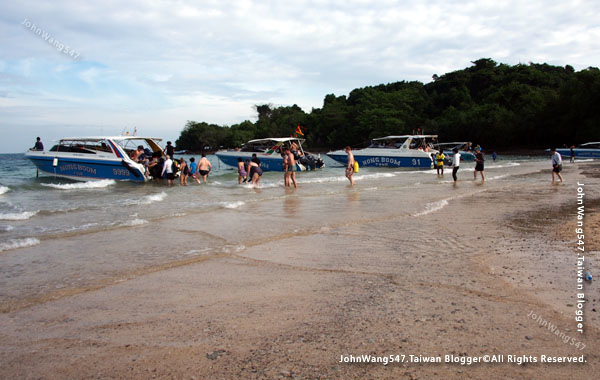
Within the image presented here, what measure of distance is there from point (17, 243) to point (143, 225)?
2.13 m

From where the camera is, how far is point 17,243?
259 inches

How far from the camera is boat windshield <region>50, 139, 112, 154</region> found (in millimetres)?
18812

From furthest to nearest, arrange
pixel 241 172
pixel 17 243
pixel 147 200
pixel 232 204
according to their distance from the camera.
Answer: pixel 241 172 < pixel 147 200 < pixel 232 204 < pixel 17 243

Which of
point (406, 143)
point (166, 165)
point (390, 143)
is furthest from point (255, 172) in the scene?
point (390, 143)

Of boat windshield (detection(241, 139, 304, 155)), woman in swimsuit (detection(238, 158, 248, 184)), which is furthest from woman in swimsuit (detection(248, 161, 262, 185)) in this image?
boat windshield (detection(241, 139, 304, 155))

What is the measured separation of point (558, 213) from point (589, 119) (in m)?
50.8

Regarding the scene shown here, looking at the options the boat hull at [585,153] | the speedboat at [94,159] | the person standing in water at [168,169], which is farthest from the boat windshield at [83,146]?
the boat hull at [585,153]

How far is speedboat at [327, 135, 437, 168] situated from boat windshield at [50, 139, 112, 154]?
15.1m

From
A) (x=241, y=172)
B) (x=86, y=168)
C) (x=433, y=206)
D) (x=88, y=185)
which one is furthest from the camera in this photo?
(x=86, y=168)

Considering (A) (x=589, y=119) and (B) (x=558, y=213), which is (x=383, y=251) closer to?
(B) (x=558, y=213)

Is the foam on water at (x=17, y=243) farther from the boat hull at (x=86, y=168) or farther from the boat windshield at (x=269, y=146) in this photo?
the boat windshield at (x=269, y=146)

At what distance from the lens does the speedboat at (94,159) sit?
18156mm

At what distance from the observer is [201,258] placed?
5.57 metres

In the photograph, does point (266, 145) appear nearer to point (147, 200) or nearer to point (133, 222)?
point (147, 200)
